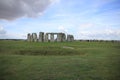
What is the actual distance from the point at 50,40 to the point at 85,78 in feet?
175

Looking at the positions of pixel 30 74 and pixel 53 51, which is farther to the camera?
pixel 53 51

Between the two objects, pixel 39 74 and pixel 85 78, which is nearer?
pixel 85 78

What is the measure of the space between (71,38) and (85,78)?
198ft

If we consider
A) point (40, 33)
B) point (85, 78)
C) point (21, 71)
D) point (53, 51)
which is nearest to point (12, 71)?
point (21, 71)

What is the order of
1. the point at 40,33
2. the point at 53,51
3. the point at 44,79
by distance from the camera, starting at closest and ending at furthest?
the point at 44,79 → the point at 53,51 → the point at 40,33

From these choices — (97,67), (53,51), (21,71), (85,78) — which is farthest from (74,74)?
(53,51)

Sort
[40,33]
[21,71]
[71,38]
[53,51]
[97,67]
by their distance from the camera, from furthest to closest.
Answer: [71,38], [40,33], [53,51], [97,67], [21,71]

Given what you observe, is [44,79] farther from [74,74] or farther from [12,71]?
[12,71]

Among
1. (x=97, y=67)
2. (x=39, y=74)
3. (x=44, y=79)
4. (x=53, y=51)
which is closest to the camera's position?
(x=44, y=79)

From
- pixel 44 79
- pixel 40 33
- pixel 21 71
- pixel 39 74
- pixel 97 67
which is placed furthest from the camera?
pixel 40 33

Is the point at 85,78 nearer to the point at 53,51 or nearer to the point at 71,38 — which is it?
the point at 53,51

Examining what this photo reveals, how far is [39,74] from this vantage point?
42.5ft

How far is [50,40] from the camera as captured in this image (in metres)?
65.2

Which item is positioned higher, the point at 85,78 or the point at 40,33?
the point at 40,33
